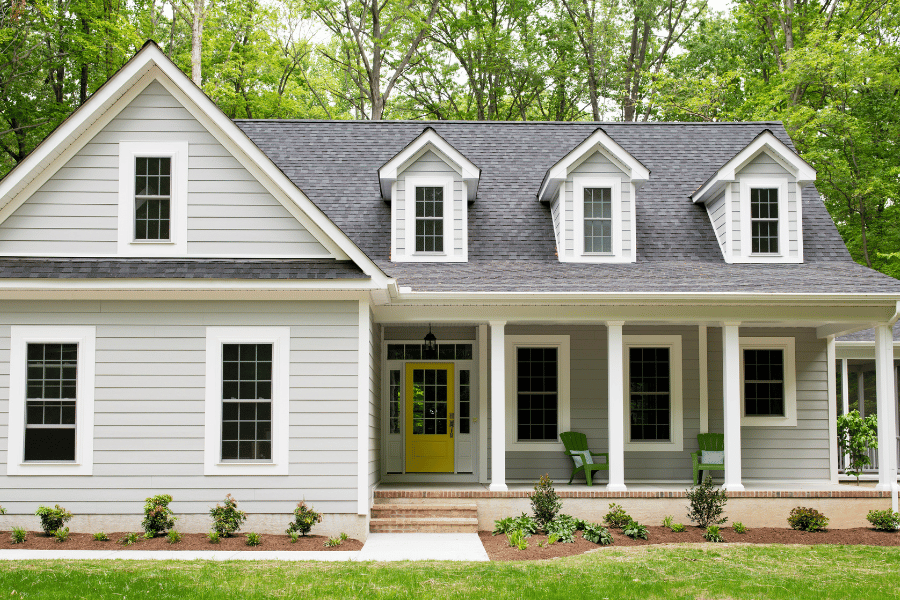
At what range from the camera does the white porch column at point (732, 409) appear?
38.3 ft

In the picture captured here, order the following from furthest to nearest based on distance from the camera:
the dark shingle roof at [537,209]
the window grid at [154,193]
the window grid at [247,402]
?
the dark shingle roof at [537,209] < the window grid at [154,193] < the window grid at [247,402]

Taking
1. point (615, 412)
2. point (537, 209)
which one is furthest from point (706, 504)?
point (537, 209)

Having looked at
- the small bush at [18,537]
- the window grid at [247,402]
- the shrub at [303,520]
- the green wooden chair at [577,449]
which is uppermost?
the window grid at [247,402]

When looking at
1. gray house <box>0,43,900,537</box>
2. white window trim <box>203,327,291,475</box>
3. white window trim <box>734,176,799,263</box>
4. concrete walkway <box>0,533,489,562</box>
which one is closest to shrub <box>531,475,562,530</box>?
gray house <box>0,43,900,537</box>

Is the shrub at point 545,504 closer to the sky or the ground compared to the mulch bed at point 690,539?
closer to the sky

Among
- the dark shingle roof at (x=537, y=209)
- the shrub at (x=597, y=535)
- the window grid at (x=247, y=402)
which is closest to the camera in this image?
the shrub at (x=597, y=535)

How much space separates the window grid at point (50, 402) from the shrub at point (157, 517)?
127 centimetres

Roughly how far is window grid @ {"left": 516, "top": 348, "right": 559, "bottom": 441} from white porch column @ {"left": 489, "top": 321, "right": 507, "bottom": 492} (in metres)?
2.00

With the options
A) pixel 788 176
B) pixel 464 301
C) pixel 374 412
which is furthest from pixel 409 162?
pixel 788 176

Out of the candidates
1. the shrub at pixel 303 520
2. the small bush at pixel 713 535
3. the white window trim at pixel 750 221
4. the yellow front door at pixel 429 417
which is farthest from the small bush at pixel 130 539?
the white window trim at pixel 750 221

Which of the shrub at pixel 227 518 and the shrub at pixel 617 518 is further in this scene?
the shrub at pixel 617 518

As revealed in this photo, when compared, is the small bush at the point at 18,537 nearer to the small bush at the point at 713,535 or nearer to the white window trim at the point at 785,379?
the small bush at the point at 713,535

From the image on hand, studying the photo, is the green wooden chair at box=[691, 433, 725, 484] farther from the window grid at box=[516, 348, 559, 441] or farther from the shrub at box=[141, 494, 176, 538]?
the shrub at box=[141, 494, 176, 538]

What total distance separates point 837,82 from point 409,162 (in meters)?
14.9
